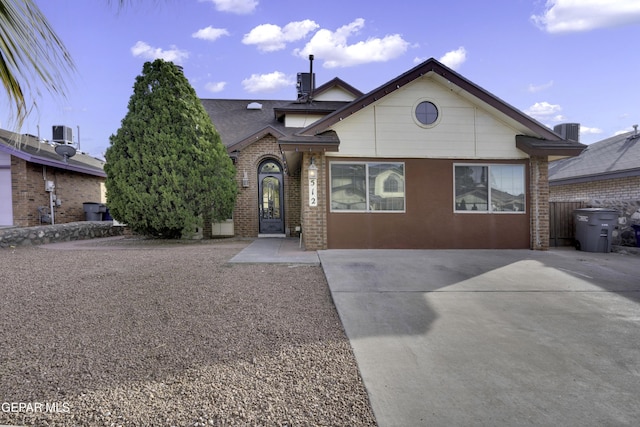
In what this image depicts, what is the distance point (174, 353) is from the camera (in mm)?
3082

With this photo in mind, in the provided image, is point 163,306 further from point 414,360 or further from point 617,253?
point 617,253

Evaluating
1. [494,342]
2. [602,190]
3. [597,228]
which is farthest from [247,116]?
[494,342]

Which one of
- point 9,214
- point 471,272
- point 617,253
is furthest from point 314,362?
point 9,214

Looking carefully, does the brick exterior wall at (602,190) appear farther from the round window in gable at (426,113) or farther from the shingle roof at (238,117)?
the shingle roof at (238,117)

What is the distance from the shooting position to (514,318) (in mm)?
4105

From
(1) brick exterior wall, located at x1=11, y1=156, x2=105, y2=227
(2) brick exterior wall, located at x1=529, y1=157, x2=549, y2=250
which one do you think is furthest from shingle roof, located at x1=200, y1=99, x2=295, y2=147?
(2) brick exterior wall, located at x1=529, y1=157, x2=549, y2=250

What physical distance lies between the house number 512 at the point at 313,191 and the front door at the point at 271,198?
446cm

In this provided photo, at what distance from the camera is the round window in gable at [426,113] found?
8766 millimetres

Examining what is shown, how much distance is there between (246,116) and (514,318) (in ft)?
48.0

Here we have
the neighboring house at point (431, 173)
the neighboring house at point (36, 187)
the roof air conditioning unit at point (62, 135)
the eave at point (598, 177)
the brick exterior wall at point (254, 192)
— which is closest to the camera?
the neighboring house at point (431, 173)

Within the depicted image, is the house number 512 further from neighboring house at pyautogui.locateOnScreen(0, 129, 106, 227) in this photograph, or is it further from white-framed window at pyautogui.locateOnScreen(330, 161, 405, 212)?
neighboring house at pyautogui.locateOnScreen(0, 129, 106, 227)

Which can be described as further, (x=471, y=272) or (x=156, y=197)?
(x=156, y=197)
